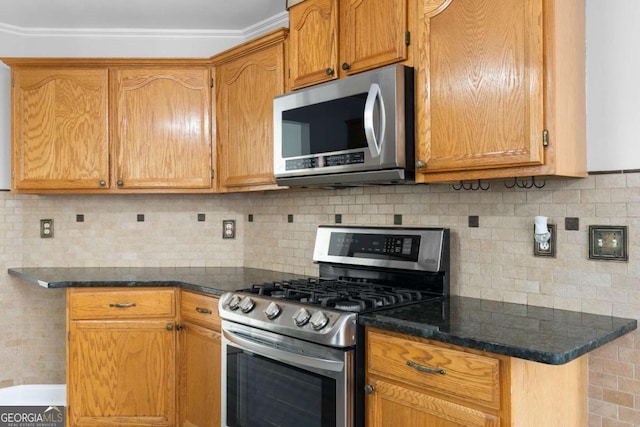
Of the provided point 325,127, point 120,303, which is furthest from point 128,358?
point 325,127

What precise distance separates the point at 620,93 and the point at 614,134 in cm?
14

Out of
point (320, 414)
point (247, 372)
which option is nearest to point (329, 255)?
point (247, 372)

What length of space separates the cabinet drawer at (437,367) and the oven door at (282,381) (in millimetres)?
112

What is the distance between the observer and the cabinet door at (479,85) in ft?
5.65

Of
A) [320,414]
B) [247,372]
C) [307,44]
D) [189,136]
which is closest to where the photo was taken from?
[320,414]

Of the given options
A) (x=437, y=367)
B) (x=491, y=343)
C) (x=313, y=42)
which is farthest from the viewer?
(x=313, y=42)

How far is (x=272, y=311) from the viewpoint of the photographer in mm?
2102

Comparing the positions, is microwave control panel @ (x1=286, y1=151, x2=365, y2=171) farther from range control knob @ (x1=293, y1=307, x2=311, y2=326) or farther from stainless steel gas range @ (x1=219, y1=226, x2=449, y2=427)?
range control knob @ (x1=293, y1=307, x2=311, y2=326)

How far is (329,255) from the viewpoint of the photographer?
277 centimetres

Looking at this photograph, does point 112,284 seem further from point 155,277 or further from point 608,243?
point 608,243

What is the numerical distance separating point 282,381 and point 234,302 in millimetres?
409

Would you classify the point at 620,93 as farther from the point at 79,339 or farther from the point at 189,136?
the point at 79,339

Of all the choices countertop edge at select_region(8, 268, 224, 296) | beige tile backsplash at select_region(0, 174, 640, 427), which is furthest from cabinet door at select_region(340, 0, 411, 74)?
countertop edge at select_region(8, 268, 224, 296)

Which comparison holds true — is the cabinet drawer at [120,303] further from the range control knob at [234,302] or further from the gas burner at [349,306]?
the gas burner at [349,306]
